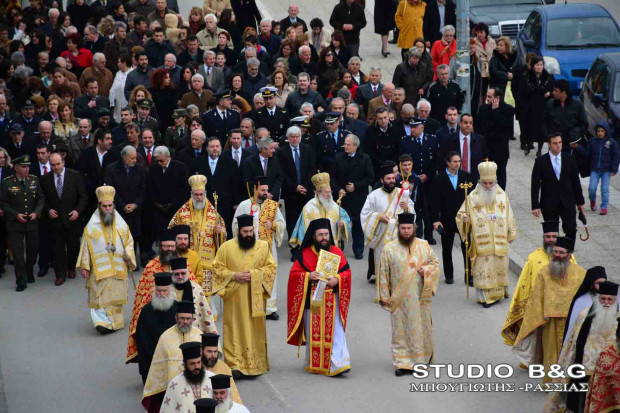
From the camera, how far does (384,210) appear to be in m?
17.8

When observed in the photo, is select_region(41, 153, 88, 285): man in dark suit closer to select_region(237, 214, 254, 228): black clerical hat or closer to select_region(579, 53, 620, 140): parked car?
select_region(237, 214, 254, 228): black clerical hat

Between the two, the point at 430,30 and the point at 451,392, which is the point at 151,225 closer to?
the point at 451,392

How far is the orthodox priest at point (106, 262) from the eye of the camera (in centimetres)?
1678

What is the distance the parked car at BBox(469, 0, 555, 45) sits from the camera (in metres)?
28.6

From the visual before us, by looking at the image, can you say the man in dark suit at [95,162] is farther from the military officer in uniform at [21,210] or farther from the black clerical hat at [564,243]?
the black clerical hat at [564,243]

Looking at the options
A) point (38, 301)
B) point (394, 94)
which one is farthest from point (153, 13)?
point (38, 301)

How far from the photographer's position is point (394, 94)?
840 inches

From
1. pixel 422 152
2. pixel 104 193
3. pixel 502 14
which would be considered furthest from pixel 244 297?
pixel 502 14

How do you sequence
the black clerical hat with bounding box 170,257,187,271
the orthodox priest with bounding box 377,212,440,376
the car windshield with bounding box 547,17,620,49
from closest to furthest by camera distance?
1. the black clerical hat with bounding box 170,257,187,271
2. the orthodox priest with bounding box 377,212,440,376
3. the car windshield with bounding box 547,17,620,49

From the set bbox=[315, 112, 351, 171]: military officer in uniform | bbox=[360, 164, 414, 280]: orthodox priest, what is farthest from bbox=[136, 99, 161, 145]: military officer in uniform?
bbox=[360, 164, 414, 280]: orthodox priest

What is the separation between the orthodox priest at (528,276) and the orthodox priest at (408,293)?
896mm

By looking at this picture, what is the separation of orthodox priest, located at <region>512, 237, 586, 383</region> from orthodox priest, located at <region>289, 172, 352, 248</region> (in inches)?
154

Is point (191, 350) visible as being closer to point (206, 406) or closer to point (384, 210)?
point (206, 406)

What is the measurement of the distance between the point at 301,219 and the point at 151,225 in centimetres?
282
